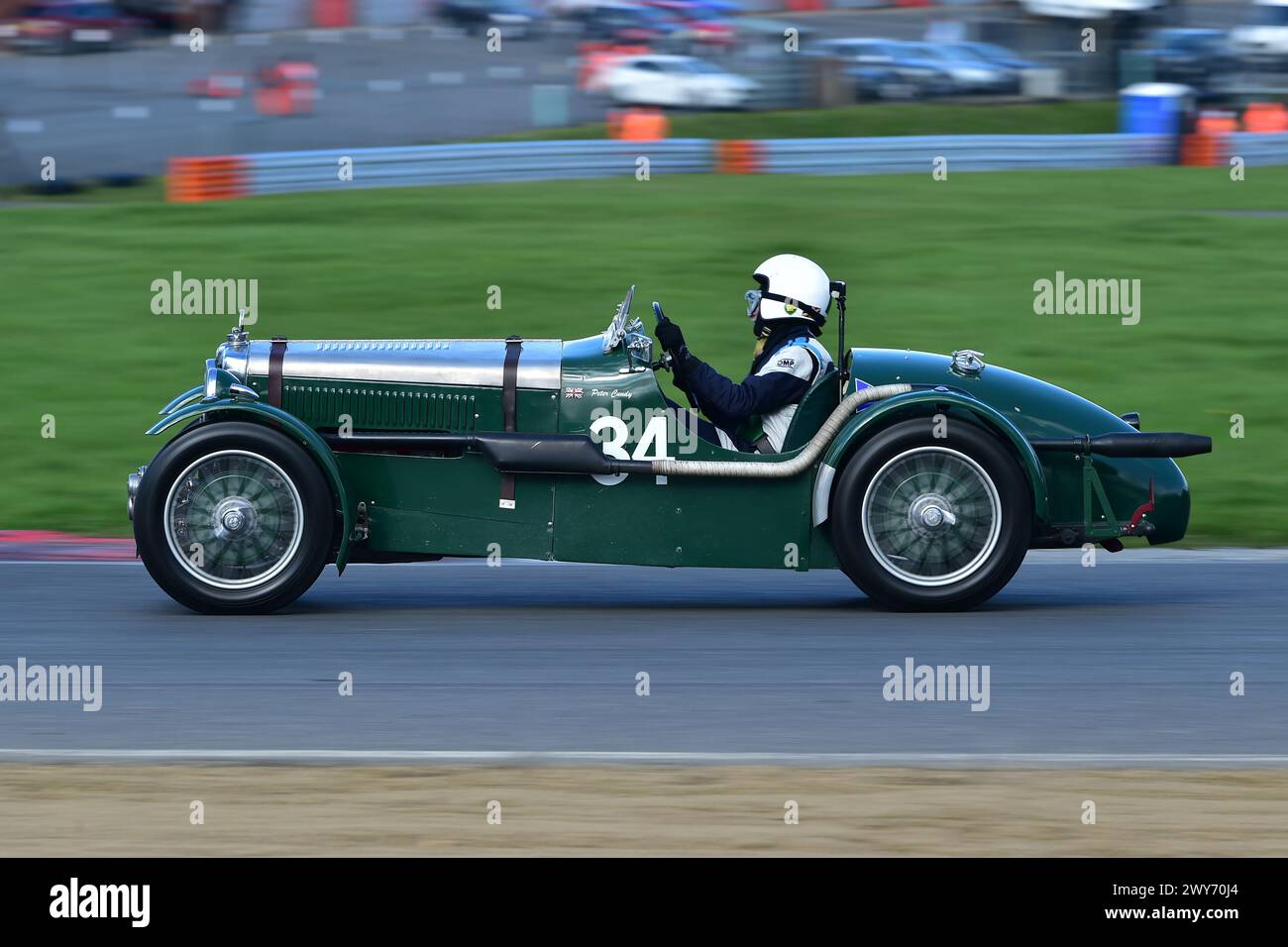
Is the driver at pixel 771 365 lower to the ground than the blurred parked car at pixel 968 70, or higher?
lower

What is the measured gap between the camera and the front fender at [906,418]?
7980 millimetres

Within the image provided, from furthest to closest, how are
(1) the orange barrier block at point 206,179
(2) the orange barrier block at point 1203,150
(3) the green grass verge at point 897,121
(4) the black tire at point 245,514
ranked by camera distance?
(3) the green grass verge at point 897,121 → (2) the orange barrier block at point 1203,150 → (1) the orange barrier block at point 206,179 → (4) the black tire at point 245,514

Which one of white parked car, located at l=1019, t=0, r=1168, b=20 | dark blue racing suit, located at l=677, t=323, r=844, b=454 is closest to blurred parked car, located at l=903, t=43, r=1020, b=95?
white parked car, located at l=1019, t=0, r=1168, b=20

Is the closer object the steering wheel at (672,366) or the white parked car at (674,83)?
the steering wheel at (672,366)

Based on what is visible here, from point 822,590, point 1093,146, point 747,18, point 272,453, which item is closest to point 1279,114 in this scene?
point 1093,146

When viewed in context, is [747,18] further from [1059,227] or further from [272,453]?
[272,453]

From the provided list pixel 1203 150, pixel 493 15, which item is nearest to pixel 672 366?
pixel 1203 150

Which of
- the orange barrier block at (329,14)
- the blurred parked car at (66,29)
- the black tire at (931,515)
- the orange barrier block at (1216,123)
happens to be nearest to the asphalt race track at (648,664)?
the black tire at (931,515)

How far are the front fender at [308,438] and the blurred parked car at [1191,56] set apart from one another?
2487 centimetres

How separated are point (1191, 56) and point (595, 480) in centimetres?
2508

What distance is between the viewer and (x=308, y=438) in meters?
7.94

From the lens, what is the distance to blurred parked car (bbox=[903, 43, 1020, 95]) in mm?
32094

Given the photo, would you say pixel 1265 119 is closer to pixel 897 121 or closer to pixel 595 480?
pixel 897 121

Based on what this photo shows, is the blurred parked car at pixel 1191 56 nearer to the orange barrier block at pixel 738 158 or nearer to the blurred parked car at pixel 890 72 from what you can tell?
the blurred parked car at pixel 890 72
